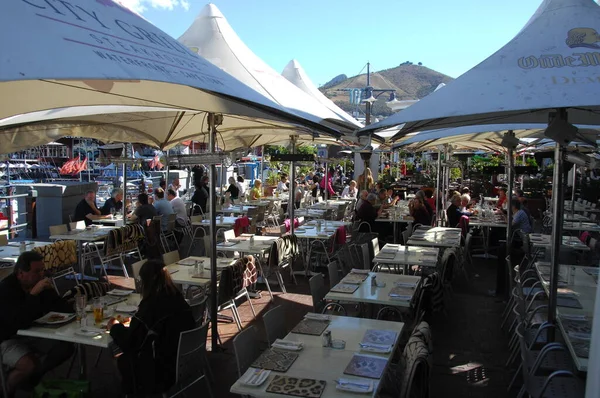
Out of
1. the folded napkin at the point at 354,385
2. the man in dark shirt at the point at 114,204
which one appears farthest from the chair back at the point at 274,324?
the man in dark shirt at the point at 114,204

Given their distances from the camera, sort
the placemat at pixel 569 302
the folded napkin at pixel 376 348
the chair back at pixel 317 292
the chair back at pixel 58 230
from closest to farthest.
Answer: the folded napkin at pixel 376 348 → the placemat at pixel 569 302 → the chair back at pixel 317 292 → the chair back at pixel 58 230

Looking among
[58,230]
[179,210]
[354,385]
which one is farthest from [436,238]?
[58,230]

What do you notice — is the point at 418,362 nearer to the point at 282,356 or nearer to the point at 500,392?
the point at 282,356

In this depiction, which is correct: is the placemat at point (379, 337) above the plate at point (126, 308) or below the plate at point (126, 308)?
below

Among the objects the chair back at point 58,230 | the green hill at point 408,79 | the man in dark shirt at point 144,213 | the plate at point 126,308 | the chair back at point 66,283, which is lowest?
the chair back at point 66,283

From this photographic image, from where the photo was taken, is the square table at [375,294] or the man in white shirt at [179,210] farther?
the man in white shirt at [179,210]

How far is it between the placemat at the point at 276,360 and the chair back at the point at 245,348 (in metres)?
0.15

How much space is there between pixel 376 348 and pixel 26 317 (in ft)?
9.49

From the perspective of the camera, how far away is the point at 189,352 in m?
3.93

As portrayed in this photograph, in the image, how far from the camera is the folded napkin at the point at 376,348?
3.72 metres

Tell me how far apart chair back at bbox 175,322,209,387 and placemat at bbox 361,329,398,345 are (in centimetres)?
131

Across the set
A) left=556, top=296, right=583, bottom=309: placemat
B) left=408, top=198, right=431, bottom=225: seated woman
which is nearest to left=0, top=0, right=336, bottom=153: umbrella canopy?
left=556, top=296, right=583, bottom=309: placemat

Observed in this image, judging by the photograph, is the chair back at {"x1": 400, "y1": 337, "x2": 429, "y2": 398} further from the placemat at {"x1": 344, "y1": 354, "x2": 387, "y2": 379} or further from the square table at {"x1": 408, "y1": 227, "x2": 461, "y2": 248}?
the square table at {"x1": 408, "y1": 227, "x2": 461, "y2": 248}

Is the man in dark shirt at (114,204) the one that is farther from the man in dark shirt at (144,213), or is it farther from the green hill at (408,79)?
the green hill at (408,79)
